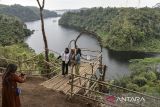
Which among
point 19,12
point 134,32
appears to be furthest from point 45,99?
point 19,12

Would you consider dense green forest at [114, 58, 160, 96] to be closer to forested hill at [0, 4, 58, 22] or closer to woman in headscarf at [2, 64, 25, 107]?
woman in headscarf at [2, 64, 25, 107]

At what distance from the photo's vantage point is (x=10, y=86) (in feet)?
26.6

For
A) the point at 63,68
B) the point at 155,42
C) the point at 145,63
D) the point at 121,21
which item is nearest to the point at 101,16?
the point at 121,21

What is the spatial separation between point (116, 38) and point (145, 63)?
36.3 m

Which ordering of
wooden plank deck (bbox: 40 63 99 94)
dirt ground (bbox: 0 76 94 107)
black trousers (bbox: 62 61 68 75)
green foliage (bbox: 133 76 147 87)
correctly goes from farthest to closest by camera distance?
green foliage (bbox: 133 76 147 87) < black trousers (bbox: 62 61 68 75) < wooden plank deck (bbox: 40 63 99 94) < dirt ground (bbox: 0 76 94 107)

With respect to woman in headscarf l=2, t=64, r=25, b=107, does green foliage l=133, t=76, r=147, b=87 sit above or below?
below

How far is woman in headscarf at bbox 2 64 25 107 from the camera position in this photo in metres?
8.00

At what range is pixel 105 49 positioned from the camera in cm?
7306

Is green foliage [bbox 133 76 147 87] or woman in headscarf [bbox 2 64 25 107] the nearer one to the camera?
woman in headscarf [bbox 2 64 25 107]

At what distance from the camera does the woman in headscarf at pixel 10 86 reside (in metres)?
8.00

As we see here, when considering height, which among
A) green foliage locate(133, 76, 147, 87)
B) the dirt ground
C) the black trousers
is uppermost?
the black trousers

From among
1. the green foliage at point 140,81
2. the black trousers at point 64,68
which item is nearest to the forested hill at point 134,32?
the green foliage at point 140,81

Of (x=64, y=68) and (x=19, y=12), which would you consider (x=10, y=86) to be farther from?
(x=19, y=12)

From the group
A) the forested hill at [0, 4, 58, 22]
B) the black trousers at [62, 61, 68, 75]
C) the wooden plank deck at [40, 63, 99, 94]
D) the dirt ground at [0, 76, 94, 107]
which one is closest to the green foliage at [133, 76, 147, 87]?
the black trousers at [62, 61, 68, 75]
